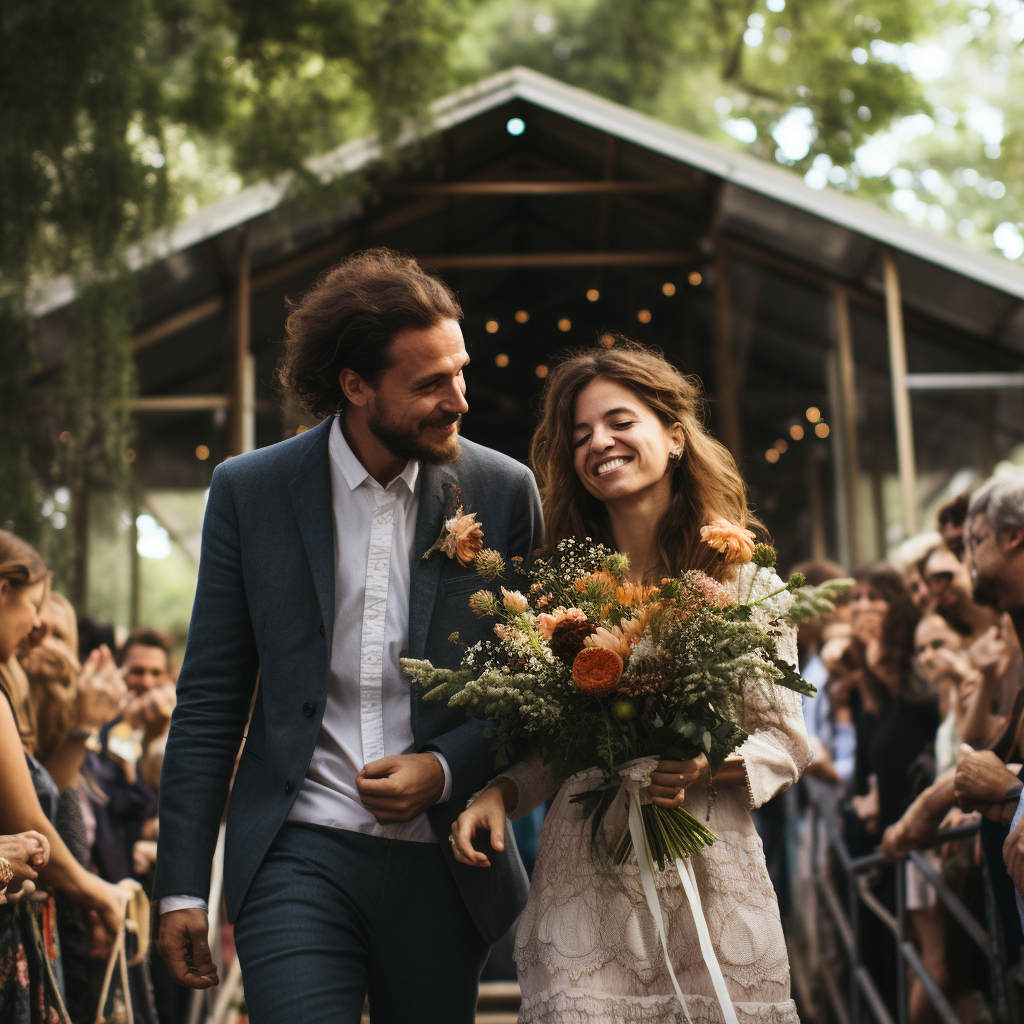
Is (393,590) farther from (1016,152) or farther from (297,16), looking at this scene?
(1016,152)

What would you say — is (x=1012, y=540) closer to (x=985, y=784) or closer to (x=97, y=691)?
(x=985, y=784)

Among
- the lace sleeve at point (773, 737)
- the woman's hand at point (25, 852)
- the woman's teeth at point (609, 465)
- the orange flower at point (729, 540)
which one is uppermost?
the woman's teeth at point (609, 465)

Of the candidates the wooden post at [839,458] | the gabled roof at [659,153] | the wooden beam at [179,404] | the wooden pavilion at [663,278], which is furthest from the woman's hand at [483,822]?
the wooden post at [839,458]

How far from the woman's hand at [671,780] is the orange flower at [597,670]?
234 mm

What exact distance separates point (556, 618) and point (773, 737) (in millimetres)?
595

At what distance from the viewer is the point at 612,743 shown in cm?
226

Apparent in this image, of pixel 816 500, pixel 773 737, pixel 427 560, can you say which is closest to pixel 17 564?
pixel 427 560

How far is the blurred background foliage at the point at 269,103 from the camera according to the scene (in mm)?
7137

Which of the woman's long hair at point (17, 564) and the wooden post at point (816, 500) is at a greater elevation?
the wooden post at point (816, 500)

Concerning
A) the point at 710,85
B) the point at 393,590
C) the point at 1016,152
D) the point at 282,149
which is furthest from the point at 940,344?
the point at 710,85

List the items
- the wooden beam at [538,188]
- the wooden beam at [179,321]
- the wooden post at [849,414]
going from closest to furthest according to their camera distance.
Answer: the wooden beam at [179,321], the wooden beam at [538,188], the wooden post at [849,414]

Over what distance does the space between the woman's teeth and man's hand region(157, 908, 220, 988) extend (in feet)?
4.21

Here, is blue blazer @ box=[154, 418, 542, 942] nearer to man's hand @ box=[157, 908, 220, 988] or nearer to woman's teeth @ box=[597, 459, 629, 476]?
man's hand @ box=[157, 908, 220, 988]

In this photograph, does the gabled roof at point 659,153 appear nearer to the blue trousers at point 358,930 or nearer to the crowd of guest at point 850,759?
the crowd of guest at point 850,759
